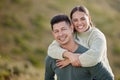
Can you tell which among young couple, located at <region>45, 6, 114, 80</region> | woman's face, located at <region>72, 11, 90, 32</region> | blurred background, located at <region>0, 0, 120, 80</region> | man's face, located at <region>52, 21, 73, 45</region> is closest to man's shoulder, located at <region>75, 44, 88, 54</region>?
young couple, located at <region>45, 6, 114, 80</region>

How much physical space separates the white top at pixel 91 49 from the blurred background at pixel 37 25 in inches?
903

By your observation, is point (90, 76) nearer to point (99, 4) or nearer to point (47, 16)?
point (47, 16)

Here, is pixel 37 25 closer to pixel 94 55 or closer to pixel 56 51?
pixel 56 51

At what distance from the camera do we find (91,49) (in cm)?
615

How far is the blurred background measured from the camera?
32.9 m

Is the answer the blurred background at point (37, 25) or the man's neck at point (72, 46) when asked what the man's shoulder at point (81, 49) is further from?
the blurred background at point (37, 25)

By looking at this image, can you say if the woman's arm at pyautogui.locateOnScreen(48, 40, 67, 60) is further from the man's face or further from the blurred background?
the blurred background

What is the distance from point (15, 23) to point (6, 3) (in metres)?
3.74

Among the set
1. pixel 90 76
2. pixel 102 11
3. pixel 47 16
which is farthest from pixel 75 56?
pixel 102 11

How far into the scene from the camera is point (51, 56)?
6473mm

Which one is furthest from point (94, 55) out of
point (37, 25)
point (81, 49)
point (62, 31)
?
point (37, 25)

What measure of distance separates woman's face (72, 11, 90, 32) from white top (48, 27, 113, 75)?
0.20ft

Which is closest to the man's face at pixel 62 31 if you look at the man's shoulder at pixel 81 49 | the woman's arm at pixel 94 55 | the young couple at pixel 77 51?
the young couple at pixel 77 51

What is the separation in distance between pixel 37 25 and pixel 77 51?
3364cm
